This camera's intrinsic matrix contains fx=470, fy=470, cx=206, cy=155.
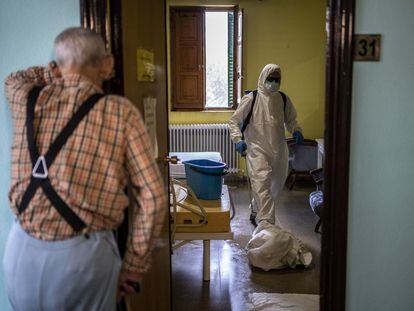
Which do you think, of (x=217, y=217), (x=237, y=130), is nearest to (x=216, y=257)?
(x=217, y=217)

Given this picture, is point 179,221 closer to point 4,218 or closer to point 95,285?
point 4,218

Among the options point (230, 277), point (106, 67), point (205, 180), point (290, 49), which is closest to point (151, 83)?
point (106, 67)

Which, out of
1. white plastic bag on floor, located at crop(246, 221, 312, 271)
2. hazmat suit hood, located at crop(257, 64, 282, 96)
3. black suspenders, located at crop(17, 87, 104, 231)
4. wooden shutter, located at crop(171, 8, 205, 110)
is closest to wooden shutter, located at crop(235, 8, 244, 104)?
wooden shutter, located at crop(171, 8, 205, 110)

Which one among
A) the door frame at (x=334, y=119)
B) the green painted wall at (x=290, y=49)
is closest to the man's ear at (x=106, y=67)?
the door frame at (x=334, y=119)

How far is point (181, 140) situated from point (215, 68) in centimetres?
103

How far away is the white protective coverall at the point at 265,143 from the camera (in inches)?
163

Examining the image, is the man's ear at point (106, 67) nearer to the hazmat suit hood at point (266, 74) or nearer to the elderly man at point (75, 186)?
the elderly man at point (75, 186)

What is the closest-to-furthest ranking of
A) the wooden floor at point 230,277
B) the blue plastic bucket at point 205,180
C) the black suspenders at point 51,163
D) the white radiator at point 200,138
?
the black suspenders at point 51,163 → the wooden floor at point 230,277 → the blue plastic bucket at point 205,180 → the white radiator at point 200,138

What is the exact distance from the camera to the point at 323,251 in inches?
73.4

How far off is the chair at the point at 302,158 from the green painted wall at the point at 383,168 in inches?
155

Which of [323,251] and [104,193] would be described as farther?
[323,251]

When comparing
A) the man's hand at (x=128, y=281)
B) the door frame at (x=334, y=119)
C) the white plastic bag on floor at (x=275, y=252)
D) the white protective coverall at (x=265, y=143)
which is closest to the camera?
the man's hand at (x=128, y=281)

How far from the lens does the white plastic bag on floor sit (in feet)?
10.9

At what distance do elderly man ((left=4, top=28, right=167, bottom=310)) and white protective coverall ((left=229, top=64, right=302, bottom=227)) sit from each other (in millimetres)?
2919
